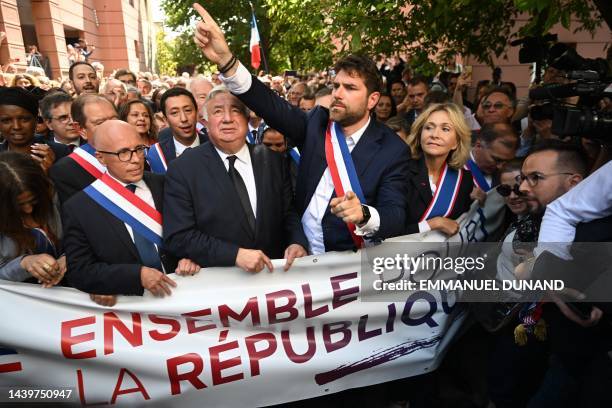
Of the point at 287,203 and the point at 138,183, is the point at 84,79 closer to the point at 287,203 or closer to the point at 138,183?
the point at 138,183

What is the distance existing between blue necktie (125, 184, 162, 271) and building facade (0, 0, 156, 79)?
12.0 m

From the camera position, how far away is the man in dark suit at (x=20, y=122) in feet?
11.6

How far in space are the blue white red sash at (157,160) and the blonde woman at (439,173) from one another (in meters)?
1.99

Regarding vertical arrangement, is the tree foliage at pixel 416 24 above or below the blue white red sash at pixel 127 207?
above

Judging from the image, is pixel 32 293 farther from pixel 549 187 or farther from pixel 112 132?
pixel 549 187

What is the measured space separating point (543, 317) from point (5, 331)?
2.75 meters

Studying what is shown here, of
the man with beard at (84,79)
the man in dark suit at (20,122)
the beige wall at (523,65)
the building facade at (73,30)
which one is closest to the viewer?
the man in dark suit at (20,122)

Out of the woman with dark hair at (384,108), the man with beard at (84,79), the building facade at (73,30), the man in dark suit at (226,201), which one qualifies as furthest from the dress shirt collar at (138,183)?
the building facade at (73,30)

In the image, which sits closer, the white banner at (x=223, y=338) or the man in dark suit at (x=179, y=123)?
the white banner at (x=223, y=338)

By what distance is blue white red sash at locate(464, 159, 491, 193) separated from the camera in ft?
10.8

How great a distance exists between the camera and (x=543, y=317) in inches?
94.2

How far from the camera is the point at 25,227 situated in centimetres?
265

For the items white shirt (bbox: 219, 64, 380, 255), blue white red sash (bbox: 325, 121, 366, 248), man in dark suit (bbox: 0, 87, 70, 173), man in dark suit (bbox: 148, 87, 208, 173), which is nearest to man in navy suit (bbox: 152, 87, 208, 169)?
man in dark suit (bbox: 148, 87, 208, 173)

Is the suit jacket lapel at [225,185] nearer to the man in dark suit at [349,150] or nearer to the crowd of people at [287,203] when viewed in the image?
the crowd of people at [287,203]
